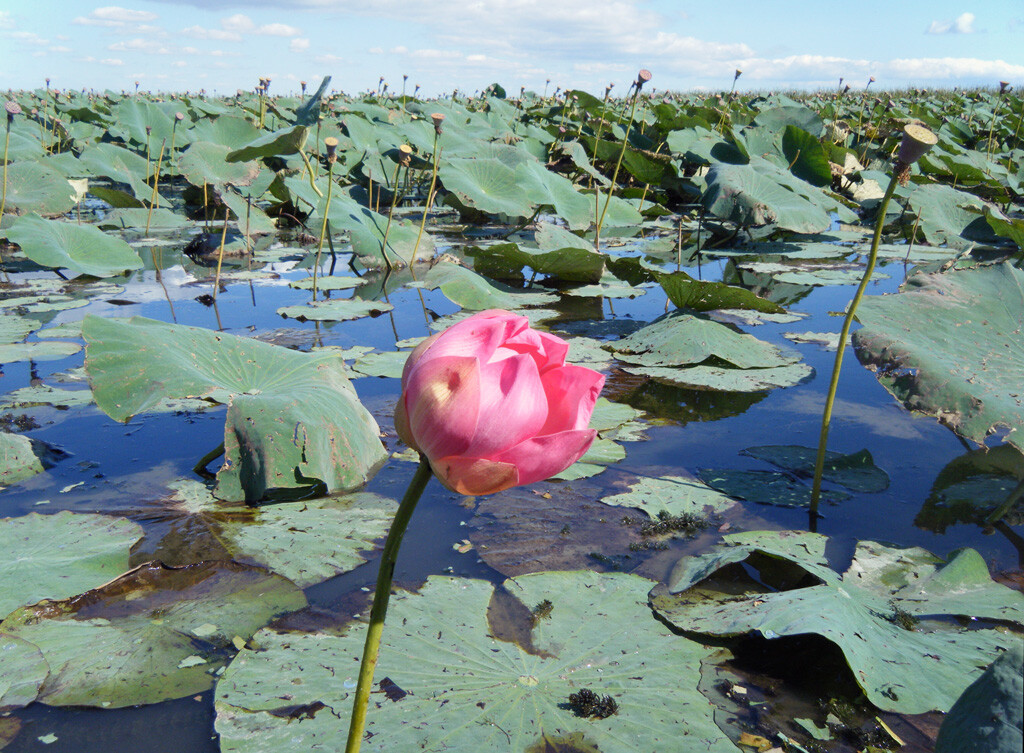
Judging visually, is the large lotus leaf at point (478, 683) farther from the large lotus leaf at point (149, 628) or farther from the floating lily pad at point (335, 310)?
the floating lily pad at point (335, 310)

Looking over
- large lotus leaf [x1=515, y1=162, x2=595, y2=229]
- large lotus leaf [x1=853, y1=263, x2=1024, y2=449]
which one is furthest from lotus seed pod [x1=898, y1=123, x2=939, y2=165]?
large lotus leaf [x1=515, y1=162, x2=595, y2=229]

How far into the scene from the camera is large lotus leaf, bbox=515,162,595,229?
4.37m

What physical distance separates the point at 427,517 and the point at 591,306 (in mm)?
2216

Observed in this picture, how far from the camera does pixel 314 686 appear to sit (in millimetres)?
1033

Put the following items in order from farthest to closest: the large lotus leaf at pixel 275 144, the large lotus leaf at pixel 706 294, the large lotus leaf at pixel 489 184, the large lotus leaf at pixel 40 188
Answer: the large lotus leaf at pixel 40 188 → the large lotus leaf at pixel 489 184 → the large lotus leaf at pixel 275 144 → the large lotus leaf at pixel 706 294

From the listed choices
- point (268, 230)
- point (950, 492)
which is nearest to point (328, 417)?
point (950, 492)

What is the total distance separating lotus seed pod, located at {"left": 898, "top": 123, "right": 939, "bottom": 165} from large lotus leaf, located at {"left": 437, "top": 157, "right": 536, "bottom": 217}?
3.40m

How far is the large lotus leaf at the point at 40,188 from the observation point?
15.3ft

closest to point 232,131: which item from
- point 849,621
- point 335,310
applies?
point 335,310

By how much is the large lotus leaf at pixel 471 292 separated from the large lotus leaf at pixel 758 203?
140cm

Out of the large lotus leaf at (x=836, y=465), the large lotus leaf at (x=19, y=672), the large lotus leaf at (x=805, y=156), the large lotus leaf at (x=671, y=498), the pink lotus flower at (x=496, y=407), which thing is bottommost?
the large lotus leaf at (x=19, y=672)

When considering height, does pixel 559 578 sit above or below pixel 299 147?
below

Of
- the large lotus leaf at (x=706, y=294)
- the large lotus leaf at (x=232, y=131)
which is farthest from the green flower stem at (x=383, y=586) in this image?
the large lotus leaf at (x=232, y=131)

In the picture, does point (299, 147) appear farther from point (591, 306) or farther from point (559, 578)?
point (559, 578)
